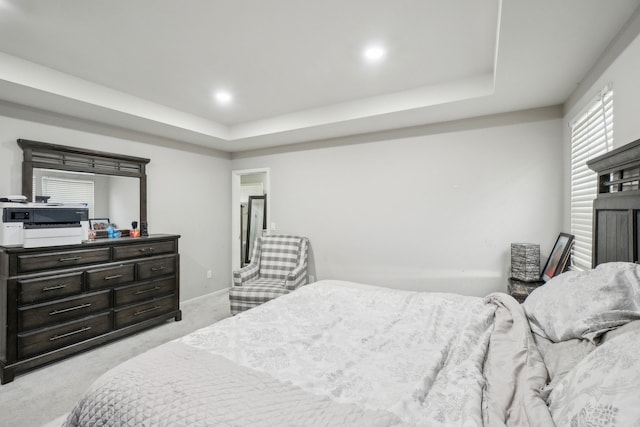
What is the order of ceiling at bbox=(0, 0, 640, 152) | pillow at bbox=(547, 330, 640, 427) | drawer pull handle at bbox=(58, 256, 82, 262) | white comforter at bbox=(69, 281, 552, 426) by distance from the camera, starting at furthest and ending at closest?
drawer pull handle at bbox=(58, 256, 82, 262)
ceiling at bbox=(0, 0, 640, 152)
white comforter at bbox=(69, 281, 552, 426)
pillow at bbox=(547, 330, 640, 427)

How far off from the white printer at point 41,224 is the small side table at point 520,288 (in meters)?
4.08

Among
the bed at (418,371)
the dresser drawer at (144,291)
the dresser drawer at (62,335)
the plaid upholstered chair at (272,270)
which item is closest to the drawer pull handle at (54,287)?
the dresser drawer at (62,335)

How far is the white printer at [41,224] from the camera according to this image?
2.47 meters

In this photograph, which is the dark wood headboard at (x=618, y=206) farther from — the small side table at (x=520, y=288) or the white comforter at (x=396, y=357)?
the small side table at (x=520, y=288)

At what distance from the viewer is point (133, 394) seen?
3.53ft

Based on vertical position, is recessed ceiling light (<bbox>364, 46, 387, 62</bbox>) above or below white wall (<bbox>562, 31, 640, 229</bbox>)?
above

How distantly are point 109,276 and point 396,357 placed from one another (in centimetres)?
299

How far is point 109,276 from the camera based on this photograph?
2984 millimetres

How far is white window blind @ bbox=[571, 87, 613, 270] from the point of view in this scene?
1.85 meters

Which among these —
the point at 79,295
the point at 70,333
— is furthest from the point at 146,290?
the point at 70,333

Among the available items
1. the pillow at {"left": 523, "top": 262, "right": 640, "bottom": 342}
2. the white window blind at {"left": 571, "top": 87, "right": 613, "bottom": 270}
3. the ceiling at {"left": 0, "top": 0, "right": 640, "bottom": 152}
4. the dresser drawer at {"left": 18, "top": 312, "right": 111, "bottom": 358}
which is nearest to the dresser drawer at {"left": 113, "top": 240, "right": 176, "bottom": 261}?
the dresser drawer at {"left": 18, "top": 312, "right": 111, "bottom": 358}

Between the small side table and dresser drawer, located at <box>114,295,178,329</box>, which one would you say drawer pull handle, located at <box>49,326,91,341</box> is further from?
the small side table

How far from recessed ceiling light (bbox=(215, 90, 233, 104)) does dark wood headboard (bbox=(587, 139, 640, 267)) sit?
3.06m

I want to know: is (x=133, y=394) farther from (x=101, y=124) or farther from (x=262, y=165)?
(x=262, y=165)
